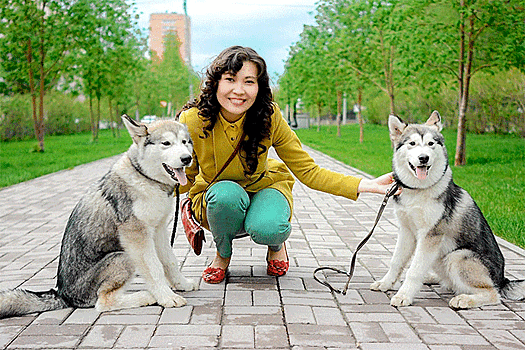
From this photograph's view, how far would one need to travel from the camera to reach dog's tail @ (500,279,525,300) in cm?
371

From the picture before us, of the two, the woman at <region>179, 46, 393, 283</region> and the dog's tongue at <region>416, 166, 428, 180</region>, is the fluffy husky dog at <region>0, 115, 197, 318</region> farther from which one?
the dog's tongue at <region>416, 166, 428, 180</region>

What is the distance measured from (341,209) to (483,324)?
14.9 ft

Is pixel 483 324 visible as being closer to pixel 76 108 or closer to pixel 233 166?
pixel 233 166

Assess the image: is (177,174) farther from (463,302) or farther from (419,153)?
(463,302)

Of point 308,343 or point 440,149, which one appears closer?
A: point 308,343

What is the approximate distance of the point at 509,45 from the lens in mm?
11125

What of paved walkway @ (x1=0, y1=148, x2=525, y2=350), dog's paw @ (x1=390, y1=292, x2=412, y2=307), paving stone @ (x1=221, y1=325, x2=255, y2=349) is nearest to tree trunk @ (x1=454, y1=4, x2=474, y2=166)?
paved walkway @ (x1=0, y1=148, x2=525, y2=350)

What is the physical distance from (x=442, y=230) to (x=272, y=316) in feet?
4.54

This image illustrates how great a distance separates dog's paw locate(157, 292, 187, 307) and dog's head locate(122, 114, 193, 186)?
840mm

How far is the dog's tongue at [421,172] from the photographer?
350 cm

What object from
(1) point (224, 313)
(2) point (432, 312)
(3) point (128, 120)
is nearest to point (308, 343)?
(1) point (224, 313)

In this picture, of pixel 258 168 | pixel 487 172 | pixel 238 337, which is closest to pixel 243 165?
pixel 258 168

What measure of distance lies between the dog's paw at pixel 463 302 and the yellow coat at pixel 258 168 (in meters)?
1.10

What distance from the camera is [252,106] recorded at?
4.11 metres
